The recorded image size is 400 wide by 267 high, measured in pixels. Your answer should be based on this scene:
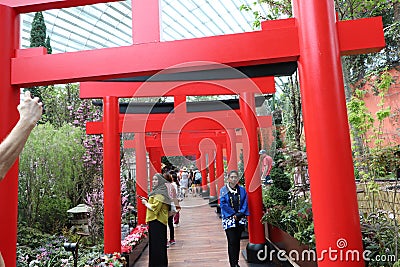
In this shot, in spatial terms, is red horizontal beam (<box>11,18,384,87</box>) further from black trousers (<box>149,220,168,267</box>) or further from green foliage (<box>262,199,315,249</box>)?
black trousers (<box>149,220,168,267</box>)

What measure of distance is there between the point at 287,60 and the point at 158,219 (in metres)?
3.30

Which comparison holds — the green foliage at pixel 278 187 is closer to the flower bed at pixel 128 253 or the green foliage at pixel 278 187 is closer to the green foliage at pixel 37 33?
the flower bed at pixel 128 253

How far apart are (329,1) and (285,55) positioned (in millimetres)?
492

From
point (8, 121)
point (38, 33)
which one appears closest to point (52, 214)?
point (8, 121)

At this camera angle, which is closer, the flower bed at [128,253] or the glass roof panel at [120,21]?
the flower bed at [128,253]

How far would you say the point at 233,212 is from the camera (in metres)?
4.24

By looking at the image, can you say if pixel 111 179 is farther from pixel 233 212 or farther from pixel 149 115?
pixel 149 115

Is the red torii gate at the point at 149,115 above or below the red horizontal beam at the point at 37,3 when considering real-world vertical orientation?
below

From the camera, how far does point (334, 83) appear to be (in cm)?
224

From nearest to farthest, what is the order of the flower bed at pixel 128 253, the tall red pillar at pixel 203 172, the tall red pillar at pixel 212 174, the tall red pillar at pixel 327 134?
the tall red pillar at pixel 327 134 < the flower bed at pixel 128 253 < the tall red pillar at pixel 212 174 < the tall red pillar at pixel 203 172

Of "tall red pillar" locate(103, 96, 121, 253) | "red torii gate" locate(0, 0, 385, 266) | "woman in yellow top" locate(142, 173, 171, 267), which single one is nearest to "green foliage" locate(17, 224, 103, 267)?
"tall red pillar" locate(103, 96, 121, 253)

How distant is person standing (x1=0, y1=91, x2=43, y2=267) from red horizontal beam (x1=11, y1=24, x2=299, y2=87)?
135 centimetres

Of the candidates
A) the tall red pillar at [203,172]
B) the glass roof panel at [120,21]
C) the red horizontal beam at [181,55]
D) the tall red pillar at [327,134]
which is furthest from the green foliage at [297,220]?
the glass roof panel at [120,21]

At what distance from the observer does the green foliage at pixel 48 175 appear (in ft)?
23.0
